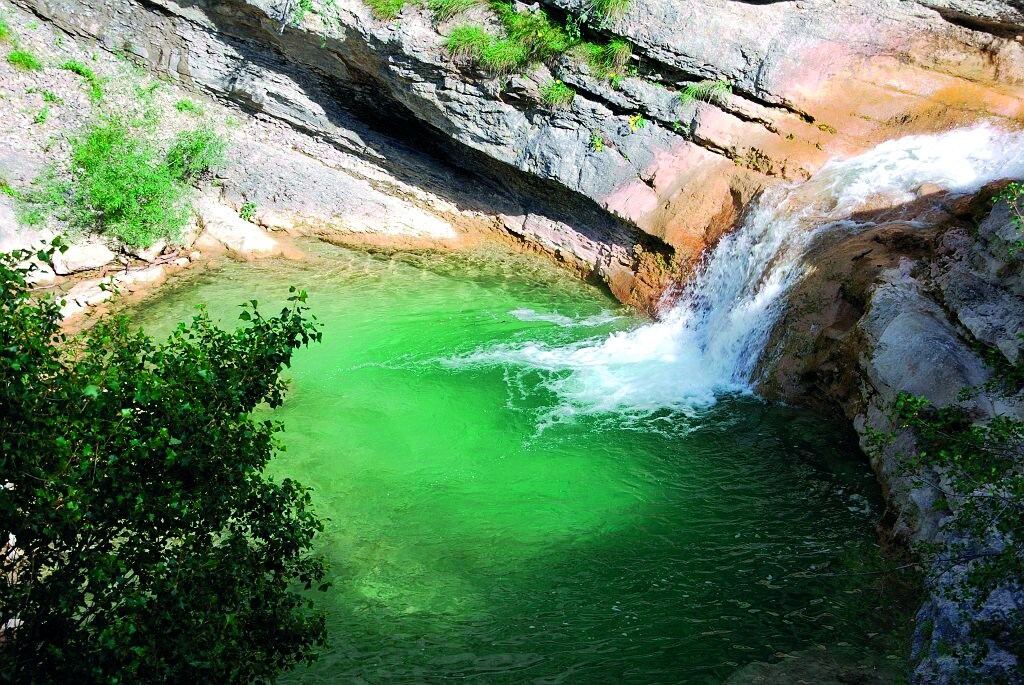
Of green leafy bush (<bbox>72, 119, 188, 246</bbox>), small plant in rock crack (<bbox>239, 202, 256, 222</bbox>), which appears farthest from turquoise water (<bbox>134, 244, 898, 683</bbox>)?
small plant in rock crack (<bbox>239, 202, 256, 222</bbox>)

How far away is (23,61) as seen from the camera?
1387 cm

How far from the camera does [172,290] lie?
12.9 metres

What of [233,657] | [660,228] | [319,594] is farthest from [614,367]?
[233,657]

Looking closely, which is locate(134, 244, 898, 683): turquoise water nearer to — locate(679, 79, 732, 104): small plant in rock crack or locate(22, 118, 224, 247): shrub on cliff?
locate(22, 118, 224, 247): shrub on cliff

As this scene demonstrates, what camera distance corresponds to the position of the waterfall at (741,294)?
10.5m

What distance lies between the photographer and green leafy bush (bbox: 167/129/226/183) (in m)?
13.8

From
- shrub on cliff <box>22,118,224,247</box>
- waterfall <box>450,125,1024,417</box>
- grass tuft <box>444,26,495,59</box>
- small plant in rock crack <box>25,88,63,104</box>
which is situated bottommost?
waterfall <box>450,125,1024,417</box>

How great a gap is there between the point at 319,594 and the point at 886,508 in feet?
16.0

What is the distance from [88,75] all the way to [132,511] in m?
12.5

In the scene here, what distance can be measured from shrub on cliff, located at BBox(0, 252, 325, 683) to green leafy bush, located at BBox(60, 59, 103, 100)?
1126cm

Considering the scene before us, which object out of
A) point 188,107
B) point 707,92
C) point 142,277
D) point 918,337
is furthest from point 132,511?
point 188,107

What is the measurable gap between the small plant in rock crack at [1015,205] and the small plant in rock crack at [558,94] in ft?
21.9

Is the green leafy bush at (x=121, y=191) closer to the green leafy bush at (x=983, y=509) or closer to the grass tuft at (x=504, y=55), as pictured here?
the grass tuft at (x=504, y=55)

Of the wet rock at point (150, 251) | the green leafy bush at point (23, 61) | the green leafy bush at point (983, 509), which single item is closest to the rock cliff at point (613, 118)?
the green leafy bush at point (23, 61)
